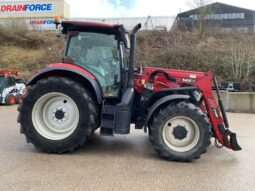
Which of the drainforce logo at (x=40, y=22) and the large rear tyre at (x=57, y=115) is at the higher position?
the drainforce logo at (x=40, y=22)

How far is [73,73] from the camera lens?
5.74m

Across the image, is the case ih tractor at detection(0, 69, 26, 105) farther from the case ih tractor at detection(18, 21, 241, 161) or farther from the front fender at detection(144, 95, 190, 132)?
the front fender at detection(144, 95, 190, 132)

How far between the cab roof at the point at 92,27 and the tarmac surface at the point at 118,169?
7.06ft

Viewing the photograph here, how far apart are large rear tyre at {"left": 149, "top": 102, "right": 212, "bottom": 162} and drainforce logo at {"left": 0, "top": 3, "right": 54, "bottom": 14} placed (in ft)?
91.9

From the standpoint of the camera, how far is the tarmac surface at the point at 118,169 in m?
4.17

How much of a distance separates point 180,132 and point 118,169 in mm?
1269

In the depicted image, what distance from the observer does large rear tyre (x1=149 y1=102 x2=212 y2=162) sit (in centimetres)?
533

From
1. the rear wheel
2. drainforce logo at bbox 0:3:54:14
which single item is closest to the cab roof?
the rear wheel

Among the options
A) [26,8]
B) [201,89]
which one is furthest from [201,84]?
[26,8]

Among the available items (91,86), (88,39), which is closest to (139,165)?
(91,86)

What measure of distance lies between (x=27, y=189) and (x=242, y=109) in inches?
492

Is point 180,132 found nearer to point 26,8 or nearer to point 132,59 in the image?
point 132,59

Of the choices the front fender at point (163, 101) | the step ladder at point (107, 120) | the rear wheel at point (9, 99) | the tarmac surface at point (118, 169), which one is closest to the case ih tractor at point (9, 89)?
the rear wheel at point (9, 99)

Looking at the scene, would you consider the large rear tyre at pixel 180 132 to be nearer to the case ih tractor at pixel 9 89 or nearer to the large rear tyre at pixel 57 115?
the large rear tyre at pixel 57 115
